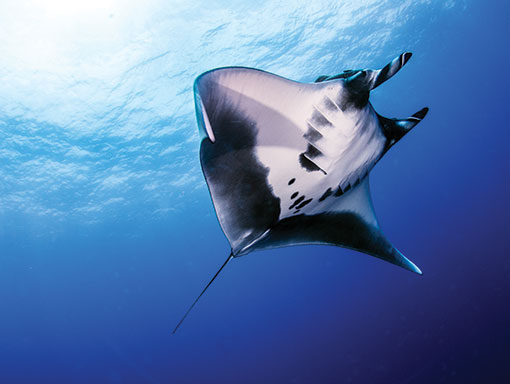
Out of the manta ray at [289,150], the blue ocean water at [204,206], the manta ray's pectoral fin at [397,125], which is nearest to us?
the manta ray at [289,150]

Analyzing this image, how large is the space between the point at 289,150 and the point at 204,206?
21844mm

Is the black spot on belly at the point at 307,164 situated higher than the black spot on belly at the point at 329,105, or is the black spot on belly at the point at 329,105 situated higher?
the black spot on belly at the point at 329,105

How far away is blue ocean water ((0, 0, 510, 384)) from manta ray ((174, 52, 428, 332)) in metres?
8.75

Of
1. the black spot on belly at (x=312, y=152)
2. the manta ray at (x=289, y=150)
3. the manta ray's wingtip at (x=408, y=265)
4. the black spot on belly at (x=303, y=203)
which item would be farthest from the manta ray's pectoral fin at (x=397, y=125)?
the manta ray's wingtip at (x=408, y=265)

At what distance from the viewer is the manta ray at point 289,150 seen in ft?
5.21

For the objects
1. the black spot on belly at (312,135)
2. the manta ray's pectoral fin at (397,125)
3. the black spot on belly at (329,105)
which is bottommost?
the manta ray's pectoral fin at (397,125)

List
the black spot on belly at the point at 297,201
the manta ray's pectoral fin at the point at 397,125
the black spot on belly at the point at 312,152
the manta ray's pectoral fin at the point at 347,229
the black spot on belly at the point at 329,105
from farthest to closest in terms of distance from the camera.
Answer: the manta ray's pectoral fin at the point at 347,229
the black spot on belly at the point at 297,201
the manta ray's pectoral fin at the point at 397,125
the black spot on belly at the point at 312,152
the black spot on belly at the point at 329,105

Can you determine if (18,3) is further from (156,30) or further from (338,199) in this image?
(338,199)

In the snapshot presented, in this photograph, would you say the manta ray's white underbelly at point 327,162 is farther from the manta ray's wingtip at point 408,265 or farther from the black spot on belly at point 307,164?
the manta ray's wingtip at point 408,265

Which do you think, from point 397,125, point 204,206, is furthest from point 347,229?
point 204,206

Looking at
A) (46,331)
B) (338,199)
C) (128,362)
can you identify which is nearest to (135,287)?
(128,362)

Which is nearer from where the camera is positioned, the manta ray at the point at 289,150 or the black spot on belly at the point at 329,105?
the manta ray at the point at 289,150

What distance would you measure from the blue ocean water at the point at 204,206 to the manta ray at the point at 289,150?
→ 875 cm

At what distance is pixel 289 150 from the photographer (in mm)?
2006
